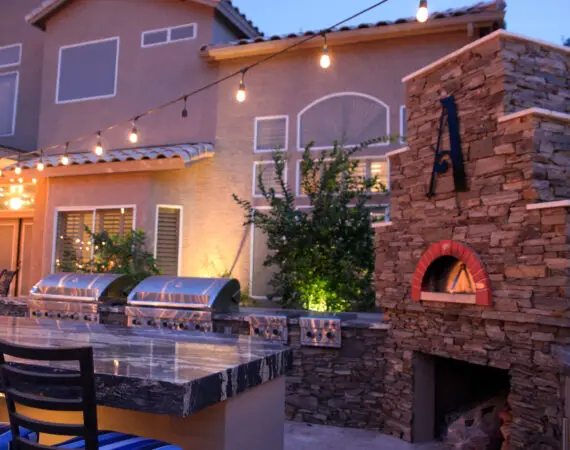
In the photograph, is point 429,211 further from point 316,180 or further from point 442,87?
point 316,180

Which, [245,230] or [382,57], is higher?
[382,57]

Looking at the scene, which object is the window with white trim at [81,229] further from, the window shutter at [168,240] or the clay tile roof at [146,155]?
the clay tile roof at [146,155]

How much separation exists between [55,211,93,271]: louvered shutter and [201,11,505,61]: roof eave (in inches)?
176

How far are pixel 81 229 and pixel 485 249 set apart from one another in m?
9.05

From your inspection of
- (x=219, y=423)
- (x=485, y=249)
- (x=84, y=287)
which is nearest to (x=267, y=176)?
(x=84, y=287)

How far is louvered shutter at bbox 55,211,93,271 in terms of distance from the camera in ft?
38.2

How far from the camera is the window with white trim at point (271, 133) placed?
1089 cm

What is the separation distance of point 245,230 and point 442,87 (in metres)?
5.68

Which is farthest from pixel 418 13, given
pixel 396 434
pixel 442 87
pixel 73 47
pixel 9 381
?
pixel 73 47

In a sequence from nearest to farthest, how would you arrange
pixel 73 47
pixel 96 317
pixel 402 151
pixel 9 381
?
pixel 9 381, pixel 402 151, pixel 96 317, pixel 73 47

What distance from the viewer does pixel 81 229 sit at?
1173 cm

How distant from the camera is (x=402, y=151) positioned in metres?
6.68

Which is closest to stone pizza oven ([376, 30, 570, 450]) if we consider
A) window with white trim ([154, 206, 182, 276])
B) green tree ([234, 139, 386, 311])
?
green tree ([234, 139, 386, 311])

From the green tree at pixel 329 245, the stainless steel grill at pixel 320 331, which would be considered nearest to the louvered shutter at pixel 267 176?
the green tree at pixel 329 245
